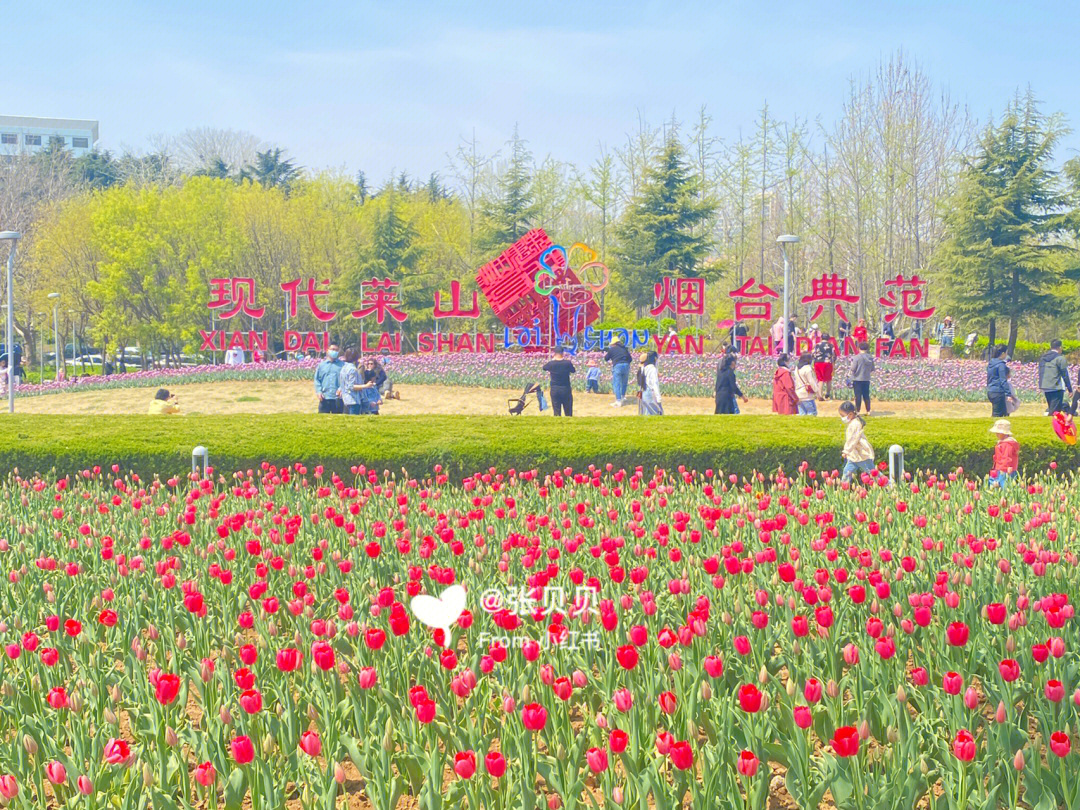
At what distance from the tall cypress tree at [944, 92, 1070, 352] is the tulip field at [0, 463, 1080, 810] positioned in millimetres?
29628

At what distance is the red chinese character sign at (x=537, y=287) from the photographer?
105 feet

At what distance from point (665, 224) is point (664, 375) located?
1899 cm

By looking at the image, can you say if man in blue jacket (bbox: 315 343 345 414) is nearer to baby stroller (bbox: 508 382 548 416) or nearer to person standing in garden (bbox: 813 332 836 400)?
baby stroller (bbox: 508 382 548 416)

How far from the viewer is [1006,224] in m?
34.0

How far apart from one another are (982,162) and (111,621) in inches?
1392

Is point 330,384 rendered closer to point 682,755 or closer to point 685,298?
point 682,755

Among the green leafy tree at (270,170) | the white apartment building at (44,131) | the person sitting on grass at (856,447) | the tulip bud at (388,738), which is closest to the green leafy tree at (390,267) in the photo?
the green leafy tree at (270,170)

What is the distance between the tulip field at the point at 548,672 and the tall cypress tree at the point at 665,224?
120ft

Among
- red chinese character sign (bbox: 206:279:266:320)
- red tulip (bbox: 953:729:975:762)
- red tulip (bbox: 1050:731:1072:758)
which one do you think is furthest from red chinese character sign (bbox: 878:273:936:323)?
red tulip (bbox: 953:729:975:762)

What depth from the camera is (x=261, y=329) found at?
43.7 m

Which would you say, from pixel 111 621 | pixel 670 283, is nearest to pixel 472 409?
pixel 670 283

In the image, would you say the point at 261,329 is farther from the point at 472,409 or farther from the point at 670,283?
the point at 472,409

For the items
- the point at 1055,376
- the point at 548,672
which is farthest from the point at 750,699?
the point at 1055,376

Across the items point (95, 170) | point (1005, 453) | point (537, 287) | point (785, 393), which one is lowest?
point (1005, 453)
